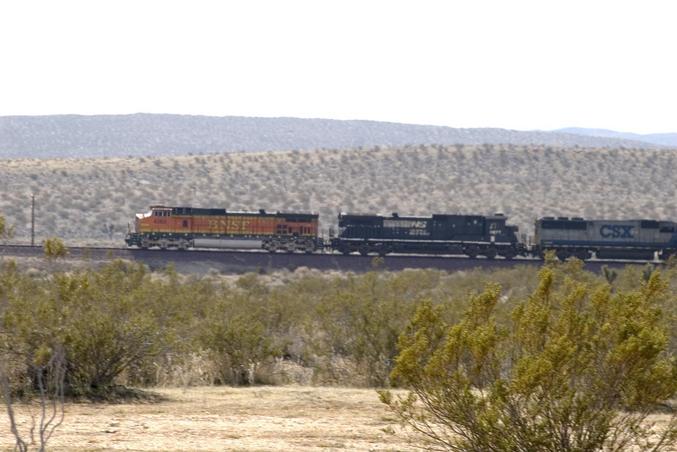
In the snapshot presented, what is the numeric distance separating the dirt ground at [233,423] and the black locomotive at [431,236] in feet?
144

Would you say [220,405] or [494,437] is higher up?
[494,437]

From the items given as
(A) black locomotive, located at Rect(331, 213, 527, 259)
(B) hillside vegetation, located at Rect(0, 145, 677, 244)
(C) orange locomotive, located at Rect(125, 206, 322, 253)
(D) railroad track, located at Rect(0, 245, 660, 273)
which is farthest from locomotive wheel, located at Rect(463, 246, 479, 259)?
(B) hillside vegetation, located at Rect(0, 145, 677, 244)

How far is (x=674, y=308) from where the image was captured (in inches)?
896

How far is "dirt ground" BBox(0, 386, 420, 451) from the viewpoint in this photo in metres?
13.8

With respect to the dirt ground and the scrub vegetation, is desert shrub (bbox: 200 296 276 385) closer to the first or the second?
the scrub vegetation

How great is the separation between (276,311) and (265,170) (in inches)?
3026

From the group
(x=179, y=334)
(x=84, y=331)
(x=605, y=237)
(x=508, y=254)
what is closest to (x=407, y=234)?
(x=508, y=254)

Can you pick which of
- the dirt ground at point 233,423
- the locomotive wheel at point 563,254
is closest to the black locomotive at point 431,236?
the locomotive wheel at point 563,254

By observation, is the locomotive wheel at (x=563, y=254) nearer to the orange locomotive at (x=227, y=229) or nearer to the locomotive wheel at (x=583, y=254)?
the locomotive wheel at (x=583, y=254)

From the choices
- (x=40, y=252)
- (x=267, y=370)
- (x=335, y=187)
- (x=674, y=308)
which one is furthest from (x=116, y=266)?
(x=335, y=187)

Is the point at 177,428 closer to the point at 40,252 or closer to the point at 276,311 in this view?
the point at 276,311

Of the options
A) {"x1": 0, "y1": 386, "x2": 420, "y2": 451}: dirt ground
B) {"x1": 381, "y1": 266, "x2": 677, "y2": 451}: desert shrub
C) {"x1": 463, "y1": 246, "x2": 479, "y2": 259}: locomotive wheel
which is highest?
{"x1": 381, "y1": 266, "x2": 677, "y2": 451}: desert shrub

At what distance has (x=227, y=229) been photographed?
208ft

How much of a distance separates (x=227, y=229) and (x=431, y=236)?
12.0 m
